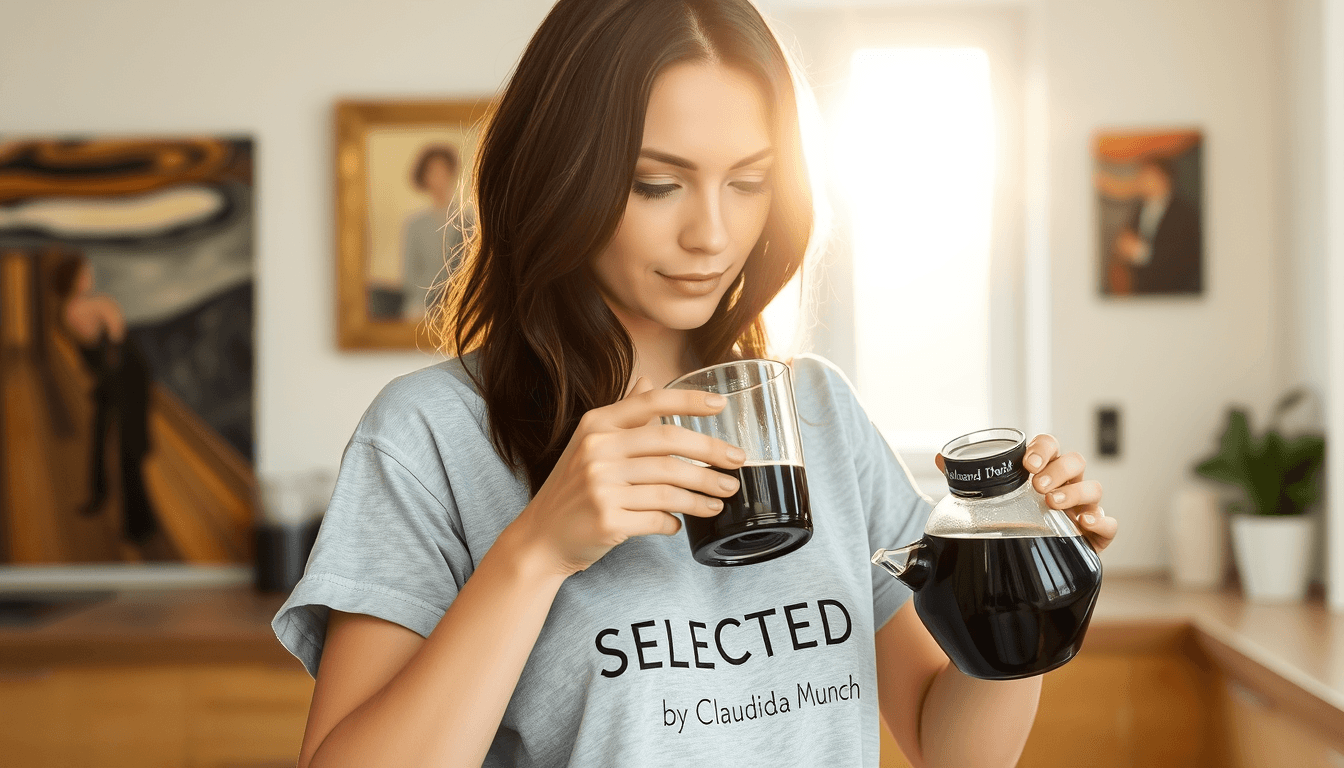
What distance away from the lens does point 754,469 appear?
751mm

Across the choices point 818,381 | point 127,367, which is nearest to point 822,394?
point 818,381

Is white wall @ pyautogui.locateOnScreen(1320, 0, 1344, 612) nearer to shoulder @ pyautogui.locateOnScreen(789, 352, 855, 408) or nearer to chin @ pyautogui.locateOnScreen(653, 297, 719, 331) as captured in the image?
shoulder @ pyautogui.locateOnScreen(789, 352, 855, 408)

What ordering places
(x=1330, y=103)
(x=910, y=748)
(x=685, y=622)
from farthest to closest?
(x=1330, y=103), (x=910, y=748), (x=685, y=622)

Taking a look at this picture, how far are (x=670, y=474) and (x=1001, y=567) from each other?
0.87ft

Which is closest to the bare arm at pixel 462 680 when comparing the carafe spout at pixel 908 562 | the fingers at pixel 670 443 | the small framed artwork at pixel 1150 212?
the fingers at pixel 670 443

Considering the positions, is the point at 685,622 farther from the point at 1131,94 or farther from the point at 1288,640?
the point at 1131,94

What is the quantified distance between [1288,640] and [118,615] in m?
2.35

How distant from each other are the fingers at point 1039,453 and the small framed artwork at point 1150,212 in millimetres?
1895

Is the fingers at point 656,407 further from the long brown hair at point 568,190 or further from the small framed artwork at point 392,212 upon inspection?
the small framed artwork at point 392,212

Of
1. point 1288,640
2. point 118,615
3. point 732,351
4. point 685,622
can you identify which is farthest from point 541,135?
point 118,615

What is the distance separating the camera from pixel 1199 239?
2482mm

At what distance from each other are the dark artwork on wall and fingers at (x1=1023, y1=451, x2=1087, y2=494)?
7.31ft

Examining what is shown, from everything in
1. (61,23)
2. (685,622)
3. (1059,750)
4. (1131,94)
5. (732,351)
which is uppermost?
(61,23)

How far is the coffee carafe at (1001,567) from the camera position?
2.51ft
